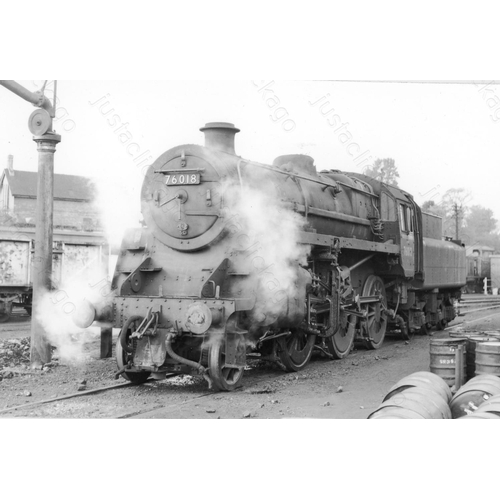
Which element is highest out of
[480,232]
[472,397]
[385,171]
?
[480,232]

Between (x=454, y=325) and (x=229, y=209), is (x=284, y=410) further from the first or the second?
(x=454, y=325)

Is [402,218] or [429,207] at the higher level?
[429,207]

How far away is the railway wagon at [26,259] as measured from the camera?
54.0 feet

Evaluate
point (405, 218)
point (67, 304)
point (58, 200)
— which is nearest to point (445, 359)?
point (67, 304)

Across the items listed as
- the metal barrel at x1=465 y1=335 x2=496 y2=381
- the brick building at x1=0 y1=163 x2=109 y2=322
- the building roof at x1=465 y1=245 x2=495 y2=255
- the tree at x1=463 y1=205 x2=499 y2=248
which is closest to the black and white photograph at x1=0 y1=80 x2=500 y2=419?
the metal barrel at x1=465 y1=335 x2=496 y2=381

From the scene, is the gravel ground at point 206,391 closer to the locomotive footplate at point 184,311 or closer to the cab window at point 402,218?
the locomotive footplate at point 184,311

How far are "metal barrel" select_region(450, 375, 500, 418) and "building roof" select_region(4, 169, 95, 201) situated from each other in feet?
18.4

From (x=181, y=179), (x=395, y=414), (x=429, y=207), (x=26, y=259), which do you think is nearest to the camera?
(x=395, y=414)

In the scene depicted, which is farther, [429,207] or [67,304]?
[429,207]

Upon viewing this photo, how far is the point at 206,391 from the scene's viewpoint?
7.41 meters

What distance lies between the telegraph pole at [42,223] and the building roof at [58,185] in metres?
0.35

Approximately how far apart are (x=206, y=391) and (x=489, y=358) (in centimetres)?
325

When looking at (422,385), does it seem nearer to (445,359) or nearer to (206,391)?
(445,359)

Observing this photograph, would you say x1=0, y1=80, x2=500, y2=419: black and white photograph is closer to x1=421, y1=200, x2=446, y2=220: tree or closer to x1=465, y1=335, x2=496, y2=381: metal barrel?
x1=465, y1=335, x2=496, y2=381: metal barrel
